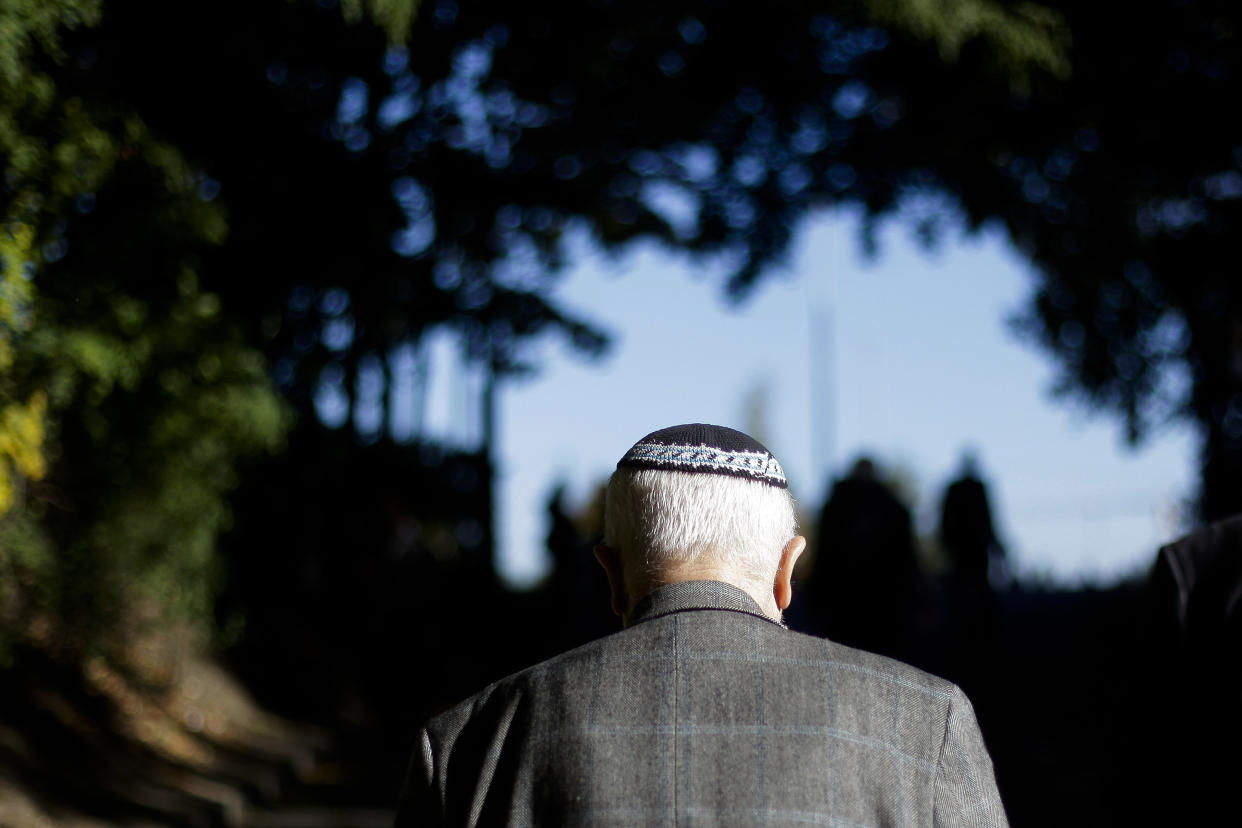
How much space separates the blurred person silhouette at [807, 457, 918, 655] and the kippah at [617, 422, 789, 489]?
7.87 m

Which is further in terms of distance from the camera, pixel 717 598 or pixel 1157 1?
pixel 1157 1

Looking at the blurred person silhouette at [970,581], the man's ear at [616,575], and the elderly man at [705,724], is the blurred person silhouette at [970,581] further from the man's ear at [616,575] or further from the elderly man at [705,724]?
the elderly man at [705,724]

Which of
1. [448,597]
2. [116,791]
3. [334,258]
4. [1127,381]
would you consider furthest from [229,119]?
[1127,381]

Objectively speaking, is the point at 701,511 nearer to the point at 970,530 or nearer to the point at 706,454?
the point at 706,454

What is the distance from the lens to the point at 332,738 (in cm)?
1194

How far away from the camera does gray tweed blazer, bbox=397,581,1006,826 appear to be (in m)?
1.73

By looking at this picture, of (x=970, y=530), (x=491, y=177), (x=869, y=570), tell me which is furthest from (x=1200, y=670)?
(x=491, y=177)

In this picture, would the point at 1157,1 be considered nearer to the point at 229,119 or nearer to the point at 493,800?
the point at 229,119

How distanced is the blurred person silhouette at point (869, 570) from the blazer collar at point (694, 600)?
7.92 metres

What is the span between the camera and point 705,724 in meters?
1.76

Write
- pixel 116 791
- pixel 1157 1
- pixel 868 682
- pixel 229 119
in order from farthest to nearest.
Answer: pixel 1157 1, pixel 116 791, pixel 229 119, pixel 868 682

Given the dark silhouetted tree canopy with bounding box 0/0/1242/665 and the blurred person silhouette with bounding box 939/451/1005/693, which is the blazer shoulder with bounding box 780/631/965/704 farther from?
the blurred person silhouette with bounding box 939/451/1005/693

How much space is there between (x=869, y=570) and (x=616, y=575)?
7.87m

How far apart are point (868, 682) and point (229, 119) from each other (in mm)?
6646
